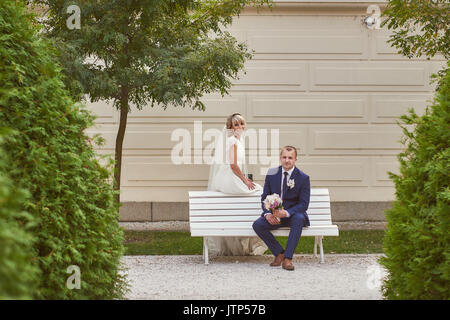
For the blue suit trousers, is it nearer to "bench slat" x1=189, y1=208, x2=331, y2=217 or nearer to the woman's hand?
"bench slat" x1=189, y1=208, x2=331, y2=217

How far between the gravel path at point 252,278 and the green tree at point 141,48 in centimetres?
251

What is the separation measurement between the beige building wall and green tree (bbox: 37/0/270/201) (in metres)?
3.19

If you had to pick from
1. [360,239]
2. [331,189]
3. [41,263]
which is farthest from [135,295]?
[331,189]

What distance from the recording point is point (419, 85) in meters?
13.9

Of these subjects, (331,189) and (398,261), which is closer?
(398,261)

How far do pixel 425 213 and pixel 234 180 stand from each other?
4.76 metres

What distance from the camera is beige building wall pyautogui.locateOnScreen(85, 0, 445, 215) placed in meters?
13.8

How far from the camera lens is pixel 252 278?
7.17m

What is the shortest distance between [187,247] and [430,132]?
5875 mm

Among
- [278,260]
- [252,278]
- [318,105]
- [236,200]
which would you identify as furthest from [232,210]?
[318,105]

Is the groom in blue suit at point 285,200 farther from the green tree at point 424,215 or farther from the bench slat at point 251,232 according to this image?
the green tree at point 424,215

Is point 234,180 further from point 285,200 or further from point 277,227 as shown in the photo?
point 277,227

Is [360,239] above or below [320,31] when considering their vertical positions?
below
